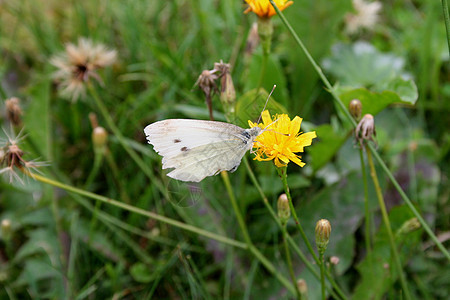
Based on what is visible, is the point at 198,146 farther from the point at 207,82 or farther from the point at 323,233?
the point at 323,233

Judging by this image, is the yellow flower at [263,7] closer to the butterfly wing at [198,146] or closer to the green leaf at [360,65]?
the butterfly wing at [198,146]

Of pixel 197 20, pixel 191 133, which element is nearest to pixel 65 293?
pixel 191 133

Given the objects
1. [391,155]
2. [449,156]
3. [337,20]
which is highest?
[337,20]

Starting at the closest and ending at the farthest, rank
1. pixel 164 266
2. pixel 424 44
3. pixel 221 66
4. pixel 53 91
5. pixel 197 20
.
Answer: pixel 221 66 → pixel 164 266 → pixel 424 44 → pixel 53 91 → pixel 197 20

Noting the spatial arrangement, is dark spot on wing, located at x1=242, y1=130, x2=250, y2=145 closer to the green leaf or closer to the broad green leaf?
the broad green leaf

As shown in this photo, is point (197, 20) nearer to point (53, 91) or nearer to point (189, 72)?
point (189, 72)

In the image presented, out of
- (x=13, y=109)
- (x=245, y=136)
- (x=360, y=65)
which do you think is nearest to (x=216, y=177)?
(x=245, y=136)

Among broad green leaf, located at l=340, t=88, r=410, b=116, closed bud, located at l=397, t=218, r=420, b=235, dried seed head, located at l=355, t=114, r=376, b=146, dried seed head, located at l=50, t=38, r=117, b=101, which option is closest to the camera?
dried seed head, located at l=355, t=114, r=376, b=146

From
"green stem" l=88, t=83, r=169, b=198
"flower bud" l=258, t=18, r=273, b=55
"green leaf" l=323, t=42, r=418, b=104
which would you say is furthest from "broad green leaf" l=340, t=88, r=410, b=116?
"green stem" l=88, t=83, r=169, b=198
